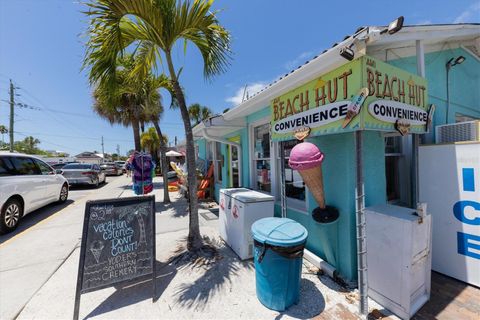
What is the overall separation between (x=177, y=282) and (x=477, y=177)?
4292 mm

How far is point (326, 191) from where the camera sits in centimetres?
310

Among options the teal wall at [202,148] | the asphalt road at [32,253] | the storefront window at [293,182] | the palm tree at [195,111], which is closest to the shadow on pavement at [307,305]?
the storefront window at [293,182]

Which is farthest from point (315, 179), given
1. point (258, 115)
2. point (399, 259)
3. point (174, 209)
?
point (174, 209)

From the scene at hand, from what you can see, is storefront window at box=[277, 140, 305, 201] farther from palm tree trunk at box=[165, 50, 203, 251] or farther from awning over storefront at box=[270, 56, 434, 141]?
palm tree trunk at box=[165, 50, 203, 251]

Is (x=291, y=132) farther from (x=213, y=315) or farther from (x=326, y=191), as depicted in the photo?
(x=213, y=315)

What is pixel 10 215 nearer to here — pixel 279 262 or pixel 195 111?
pixel 279 262

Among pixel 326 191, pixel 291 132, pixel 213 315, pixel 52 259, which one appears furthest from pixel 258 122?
pixel 52 259

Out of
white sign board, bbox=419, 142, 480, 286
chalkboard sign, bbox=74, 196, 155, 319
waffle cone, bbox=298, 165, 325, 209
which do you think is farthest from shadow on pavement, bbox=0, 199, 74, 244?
white sign board, bbox=419, 142, 480, 286

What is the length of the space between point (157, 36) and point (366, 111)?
10.00ft

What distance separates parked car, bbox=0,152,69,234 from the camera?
484 centimetres

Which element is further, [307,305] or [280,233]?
[307,305]

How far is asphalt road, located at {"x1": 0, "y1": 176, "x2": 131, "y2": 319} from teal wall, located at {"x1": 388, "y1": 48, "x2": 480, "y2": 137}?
6427mm

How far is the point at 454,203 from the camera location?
2.85 m

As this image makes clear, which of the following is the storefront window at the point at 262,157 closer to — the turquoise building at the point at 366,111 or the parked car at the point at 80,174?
the turquoise building at the point at 366,111
